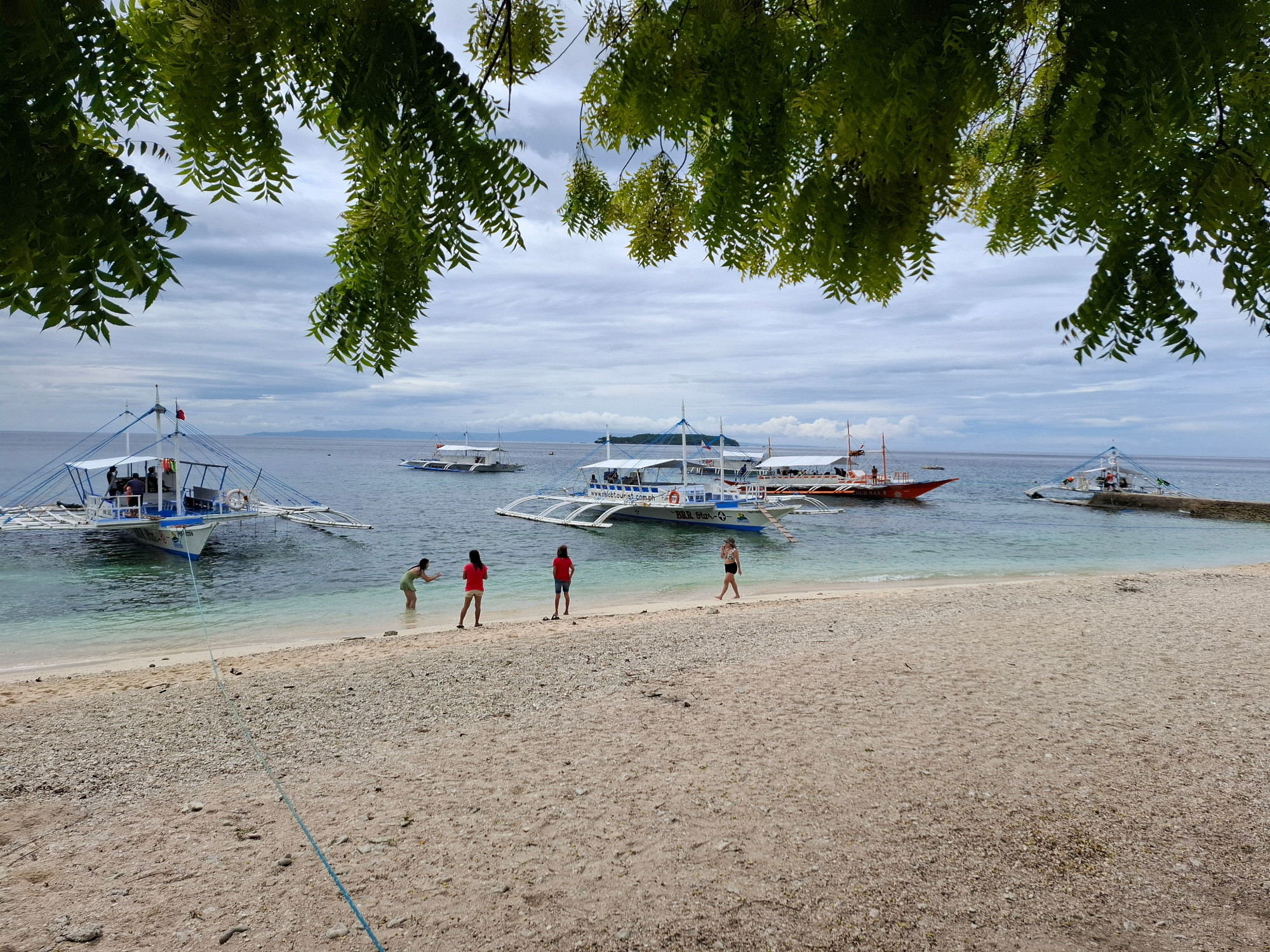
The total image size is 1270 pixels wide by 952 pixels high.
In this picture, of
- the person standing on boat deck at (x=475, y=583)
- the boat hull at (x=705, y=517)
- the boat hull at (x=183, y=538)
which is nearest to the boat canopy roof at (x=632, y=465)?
the boat hull at (x=705, y=517)

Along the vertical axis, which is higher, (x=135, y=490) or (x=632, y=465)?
(x=632, y=465)

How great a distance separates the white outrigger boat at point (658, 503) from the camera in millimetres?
36306

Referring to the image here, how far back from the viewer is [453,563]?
27.0m

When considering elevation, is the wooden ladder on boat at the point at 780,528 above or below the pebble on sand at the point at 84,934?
below

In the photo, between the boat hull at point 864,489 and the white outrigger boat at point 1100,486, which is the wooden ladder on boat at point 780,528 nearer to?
the boat hull at point 864,489

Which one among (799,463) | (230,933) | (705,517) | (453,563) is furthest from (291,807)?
(799,463)

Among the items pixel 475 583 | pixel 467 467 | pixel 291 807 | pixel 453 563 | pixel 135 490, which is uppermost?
pixel 467 467

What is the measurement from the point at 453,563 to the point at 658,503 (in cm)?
1356

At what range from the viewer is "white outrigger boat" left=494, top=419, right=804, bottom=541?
119 feet

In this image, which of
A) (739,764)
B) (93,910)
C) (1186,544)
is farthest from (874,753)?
(1186,544)

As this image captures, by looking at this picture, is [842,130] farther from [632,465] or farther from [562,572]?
[632,465]

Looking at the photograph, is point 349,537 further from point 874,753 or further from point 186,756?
point 874,753

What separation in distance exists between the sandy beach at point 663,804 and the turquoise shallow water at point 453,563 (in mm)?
8383

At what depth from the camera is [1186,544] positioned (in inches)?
1359
